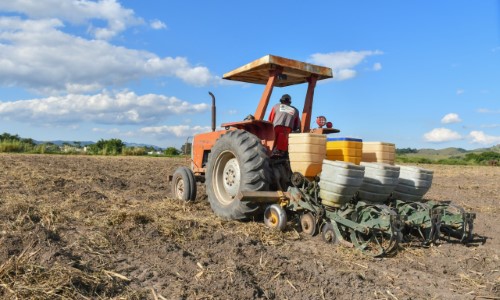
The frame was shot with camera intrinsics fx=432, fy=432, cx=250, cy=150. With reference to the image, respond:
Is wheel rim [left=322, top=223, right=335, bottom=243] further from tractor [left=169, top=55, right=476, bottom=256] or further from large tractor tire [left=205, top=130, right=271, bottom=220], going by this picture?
large tractor tire [left=205, top=130, right=271, bottom=220]

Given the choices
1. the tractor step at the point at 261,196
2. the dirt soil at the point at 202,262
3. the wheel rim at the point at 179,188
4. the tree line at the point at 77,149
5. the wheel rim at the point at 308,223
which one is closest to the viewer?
the dirt soil at the point at 202,262

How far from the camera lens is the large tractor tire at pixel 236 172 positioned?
18.2 ft

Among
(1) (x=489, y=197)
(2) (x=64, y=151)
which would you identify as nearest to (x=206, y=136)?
(1) (x=489, y=197)

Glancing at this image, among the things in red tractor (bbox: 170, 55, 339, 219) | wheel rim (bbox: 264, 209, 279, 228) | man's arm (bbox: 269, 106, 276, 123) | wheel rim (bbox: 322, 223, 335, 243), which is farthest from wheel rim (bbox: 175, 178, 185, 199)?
wheel rim (bbox: 322, 223, 335, 243)

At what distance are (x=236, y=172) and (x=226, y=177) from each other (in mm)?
294

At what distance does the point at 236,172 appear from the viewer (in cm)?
618

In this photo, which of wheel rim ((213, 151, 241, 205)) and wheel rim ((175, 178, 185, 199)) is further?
wheel rim ((175, 178, 185, 199))

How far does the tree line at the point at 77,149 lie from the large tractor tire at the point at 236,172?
1690cm

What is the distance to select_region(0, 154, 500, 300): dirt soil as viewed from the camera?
3.22m

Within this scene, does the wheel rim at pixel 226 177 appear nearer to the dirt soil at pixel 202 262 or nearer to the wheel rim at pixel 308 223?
the dirt soil at pixel 202 262

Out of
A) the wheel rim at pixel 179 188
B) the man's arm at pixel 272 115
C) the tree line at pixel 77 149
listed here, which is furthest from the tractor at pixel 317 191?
the tree line at pixel 77 149

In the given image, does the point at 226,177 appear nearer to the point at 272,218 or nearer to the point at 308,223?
the point at 272,218

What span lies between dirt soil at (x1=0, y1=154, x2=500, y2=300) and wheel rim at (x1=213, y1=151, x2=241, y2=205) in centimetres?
39

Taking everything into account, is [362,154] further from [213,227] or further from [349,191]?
[213,227]
